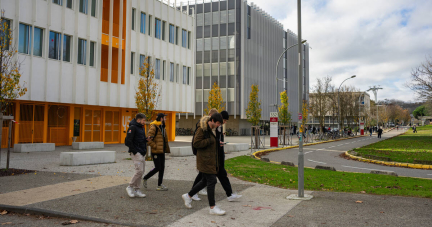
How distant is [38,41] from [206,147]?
19783 mm

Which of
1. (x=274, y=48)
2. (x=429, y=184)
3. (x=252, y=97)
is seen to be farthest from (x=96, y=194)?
(x=274, y=48)

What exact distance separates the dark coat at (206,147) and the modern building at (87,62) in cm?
1684

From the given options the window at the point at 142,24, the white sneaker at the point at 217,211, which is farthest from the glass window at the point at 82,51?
the white sneaker at the point at 217,211

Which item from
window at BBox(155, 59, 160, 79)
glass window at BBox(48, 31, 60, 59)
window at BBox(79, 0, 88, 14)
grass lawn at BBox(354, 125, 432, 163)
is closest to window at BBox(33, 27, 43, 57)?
glass window at BBox(48, 31, 60, 59)

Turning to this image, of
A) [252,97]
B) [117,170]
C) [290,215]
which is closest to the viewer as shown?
[290,215]

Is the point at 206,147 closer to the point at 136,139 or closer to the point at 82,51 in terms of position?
the point at 136,139

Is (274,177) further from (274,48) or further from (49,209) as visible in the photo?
(274,48)

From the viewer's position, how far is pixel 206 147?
6020 mm

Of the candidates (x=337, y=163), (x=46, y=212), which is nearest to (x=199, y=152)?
(x=46, y=212)

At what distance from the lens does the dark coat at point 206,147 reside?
592cm

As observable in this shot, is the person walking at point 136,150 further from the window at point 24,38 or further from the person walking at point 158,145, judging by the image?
the window at point 24,38

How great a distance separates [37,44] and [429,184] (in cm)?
2186

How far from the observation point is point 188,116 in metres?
55.3

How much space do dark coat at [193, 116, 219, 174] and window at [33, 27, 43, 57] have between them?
19.3m
